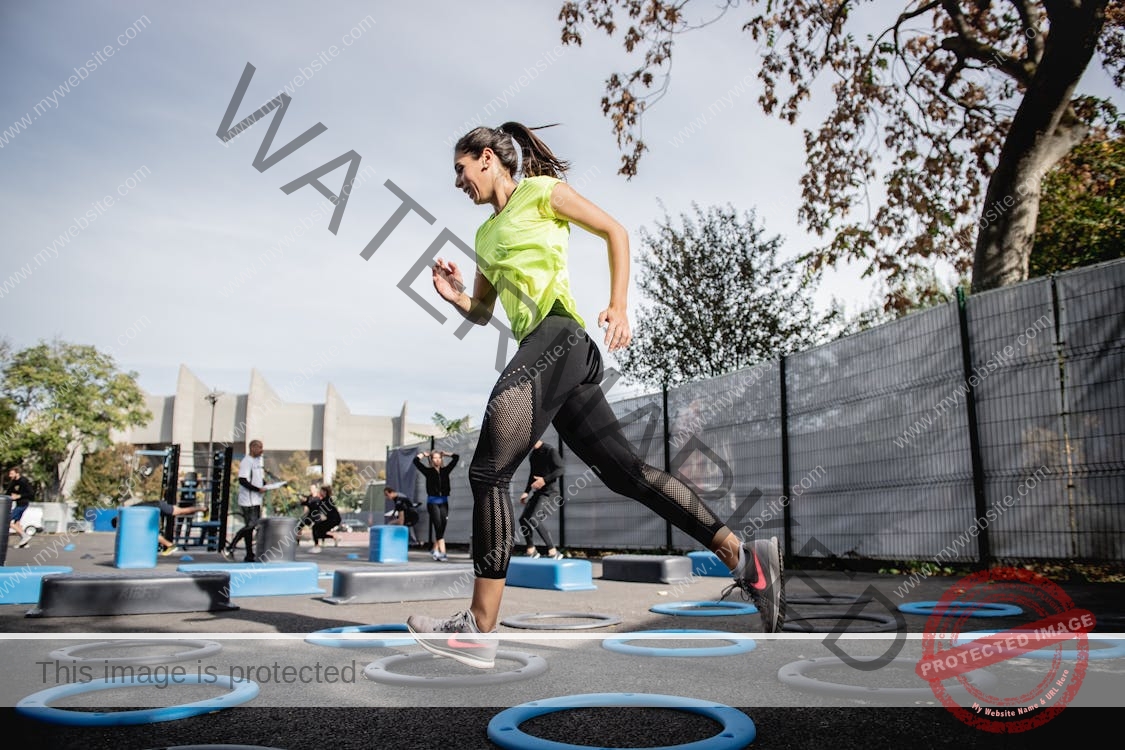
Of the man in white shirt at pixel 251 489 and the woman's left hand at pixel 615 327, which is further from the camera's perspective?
the man in white shirt at pixel 251 489

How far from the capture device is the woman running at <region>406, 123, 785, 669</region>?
8.44 feet

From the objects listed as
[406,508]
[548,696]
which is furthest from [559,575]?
[406,508]

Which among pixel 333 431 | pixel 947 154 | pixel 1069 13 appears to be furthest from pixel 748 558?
pixel 333 431

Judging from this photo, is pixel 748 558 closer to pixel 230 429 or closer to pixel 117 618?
pixel 117 618

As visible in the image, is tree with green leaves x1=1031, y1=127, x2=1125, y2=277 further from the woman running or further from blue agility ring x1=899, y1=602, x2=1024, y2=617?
the woman running

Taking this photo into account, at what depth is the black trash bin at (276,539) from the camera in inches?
374

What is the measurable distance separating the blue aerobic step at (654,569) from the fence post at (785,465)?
231cm

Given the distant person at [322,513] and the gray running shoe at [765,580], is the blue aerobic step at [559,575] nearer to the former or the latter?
the gray running shoe at [765,580]

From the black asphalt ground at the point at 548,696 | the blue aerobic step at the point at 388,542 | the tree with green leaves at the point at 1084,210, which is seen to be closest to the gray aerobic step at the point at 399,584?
the black asphalt ground at the point at 548,696

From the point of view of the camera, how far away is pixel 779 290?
1881 centimetres

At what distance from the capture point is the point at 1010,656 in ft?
8.87

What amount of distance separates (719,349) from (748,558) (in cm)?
1625

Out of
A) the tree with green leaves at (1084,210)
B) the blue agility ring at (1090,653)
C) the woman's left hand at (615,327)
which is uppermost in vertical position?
the tree with green leaves at (1084,210)

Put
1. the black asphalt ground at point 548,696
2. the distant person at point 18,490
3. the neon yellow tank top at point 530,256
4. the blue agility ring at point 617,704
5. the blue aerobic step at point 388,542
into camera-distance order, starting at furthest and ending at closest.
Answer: the distant person at point 18,490, the blue aerobic step at point 388,542, the neon yellow tank top at point 530,256, the black asphalt ground at point 548,696, the blue agility ring at point 617,704
